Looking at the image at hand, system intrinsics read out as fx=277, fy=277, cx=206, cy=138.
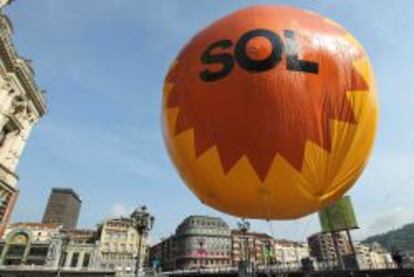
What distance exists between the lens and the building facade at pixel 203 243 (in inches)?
3568

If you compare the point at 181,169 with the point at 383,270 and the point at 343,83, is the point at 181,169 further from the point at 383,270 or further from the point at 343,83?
the point at 383,270

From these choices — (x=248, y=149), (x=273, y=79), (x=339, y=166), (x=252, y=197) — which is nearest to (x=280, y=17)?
(x=273, y=79)

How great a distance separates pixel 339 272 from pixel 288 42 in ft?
102

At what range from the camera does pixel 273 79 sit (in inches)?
210

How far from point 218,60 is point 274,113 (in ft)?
5.42

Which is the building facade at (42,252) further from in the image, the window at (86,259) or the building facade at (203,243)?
the building facade at (203,243)

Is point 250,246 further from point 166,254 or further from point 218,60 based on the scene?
point 218,60

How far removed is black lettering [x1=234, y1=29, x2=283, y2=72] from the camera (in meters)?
5.45

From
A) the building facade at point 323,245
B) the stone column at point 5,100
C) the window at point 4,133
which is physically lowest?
the window at point 4,133

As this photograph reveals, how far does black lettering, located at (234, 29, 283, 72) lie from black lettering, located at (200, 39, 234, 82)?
0.64 feet

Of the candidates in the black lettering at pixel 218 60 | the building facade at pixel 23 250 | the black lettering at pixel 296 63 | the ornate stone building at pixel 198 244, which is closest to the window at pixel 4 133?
the black lettering at pixel 218 60

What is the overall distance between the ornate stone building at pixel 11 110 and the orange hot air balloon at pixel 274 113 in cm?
1983

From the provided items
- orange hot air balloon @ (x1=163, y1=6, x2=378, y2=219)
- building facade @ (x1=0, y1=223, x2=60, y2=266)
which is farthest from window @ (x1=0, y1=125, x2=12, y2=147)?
building facade @ (x1=0, y1=223, x2=60, y2=266)

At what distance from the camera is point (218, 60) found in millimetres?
5812
